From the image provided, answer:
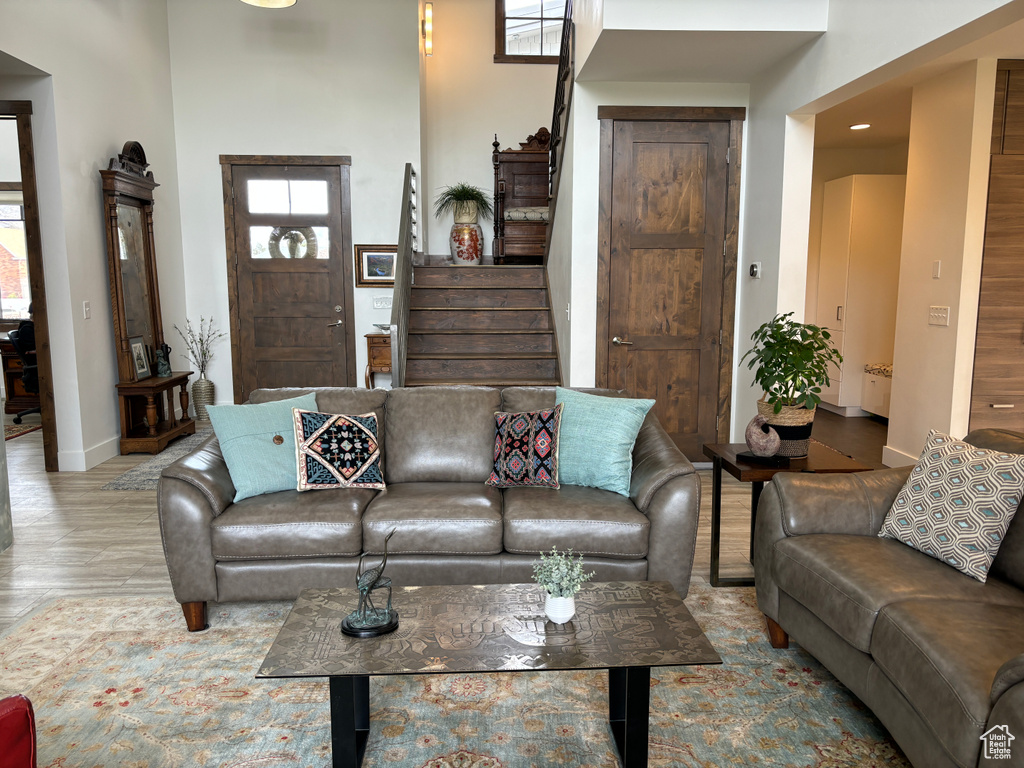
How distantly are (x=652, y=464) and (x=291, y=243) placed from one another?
16.2 feet

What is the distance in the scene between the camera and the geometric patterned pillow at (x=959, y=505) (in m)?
2.19

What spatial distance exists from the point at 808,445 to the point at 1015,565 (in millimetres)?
1072

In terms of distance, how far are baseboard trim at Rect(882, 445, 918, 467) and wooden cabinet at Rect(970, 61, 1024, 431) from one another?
47cm

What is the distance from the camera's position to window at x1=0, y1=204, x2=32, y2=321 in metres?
7.89

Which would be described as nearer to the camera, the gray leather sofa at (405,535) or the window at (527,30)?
the gray leather sofa at (405,535)

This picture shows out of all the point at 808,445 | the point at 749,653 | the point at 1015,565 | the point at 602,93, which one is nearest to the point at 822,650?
the point at 749,653

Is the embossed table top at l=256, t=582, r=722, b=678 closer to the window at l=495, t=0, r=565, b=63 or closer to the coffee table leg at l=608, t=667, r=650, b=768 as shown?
the coffee table leg at l=608, t=667, r=650, b=768

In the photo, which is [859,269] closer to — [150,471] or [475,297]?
[475,297]

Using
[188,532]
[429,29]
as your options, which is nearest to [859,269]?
[429,29]

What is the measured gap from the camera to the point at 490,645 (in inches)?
73.6

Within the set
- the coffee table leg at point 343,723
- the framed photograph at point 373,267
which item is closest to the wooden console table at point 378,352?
the framed photograph at point 373,267

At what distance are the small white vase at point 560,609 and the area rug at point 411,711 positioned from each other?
0.39 m

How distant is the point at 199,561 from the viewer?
8.97 ft

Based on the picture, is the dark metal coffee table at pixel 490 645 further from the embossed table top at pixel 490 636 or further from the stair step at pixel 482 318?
the stair step at pixel 482 318
